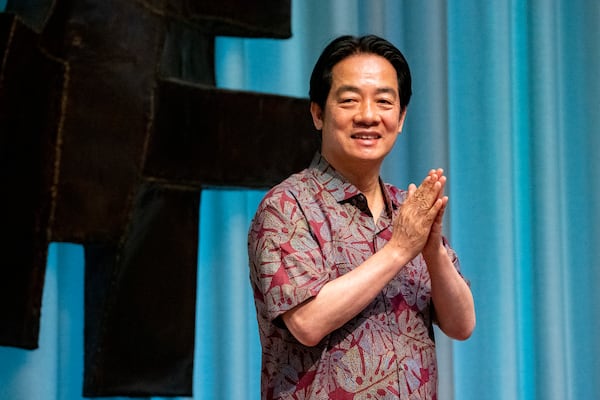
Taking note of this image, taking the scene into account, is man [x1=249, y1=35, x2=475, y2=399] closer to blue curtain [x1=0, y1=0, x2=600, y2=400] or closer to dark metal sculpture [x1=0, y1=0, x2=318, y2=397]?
dark metal sculpture [x1=0, y1=0, x2=318, y2=397]

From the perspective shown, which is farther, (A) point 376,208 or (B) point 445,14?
(B) point 445,14

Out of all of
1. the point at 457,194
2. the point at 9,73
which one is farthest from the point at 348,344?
the point at 457,194

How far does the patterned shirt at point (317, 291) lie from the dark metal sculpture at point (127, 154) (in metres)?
0.44

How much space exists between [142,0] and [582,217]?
1245mm

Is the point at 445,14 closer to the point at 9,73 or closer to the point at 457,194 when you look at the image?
the point at 457,194

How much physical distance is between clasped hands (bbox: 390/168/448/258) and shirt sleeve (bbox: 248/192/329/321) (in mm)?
124

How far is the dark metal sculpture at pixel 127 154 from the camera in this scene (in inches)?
61.0

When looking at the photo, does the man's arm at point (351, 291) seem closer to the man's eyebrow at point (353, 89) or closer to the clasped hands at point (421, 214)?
the clasped hands at point (421, 214)

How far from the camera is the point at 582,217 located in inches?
89.0

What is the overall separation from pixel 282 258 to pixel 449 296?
0.91 feet

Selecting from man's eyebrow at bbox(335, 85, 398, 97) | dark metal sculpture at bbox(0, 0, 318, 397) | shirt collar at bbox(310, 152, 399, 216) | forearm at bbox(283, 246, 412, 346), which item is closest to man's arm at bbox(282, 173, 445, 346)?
forearm at bbox(283, 246, 412, 346)

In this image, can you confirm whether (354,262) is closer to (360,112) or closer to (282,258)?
(282,258)

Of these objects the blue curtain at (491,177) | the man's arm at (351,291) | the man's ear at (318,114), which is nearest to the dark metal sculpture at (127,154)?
the blue curtain at (491,177)

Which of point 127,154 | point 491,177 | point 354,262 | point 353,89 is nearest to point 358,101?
point 353,89
